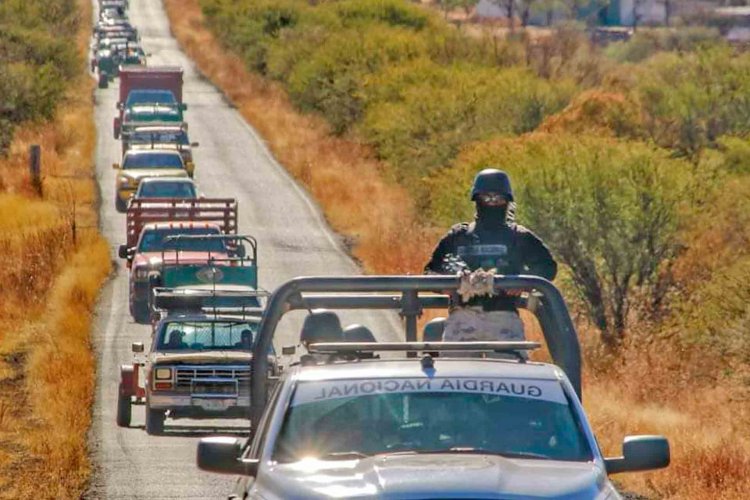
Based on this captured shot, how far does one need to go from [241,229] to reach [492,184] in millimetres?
31847

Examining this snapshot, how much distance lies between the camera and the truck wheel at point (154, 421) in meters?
18.9

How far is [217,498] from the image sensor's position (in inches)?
585

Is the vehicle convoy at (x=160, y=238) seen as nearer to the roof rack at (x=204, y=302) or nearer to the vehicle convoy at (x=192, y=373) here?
the roof rack at (x=204, y=302)

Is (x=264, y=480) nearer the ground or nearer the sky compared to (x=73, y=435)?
nearer the sky

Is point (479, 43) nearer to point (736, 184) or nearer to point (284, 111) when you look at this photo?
point (284, 111)

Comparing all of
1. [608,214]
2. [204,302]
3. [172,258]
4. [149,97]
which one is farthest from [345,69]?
[204,302]

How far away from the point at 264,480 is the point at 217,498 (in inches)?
304

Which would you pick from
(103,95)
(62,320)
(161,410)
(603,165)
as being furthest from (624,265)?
(103,95)

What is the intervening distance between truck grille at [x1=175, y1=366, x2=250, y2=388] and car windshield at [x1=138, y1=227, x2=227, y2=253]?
10.5 meters

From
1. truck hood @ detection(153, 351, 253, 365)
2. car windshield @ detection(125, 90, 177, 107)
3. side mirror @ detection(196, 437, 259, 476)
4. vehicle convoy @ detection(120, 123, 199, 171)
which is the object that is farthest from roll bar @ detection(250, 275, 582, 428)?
car windshield @ detection(125, 90, 177, 107)

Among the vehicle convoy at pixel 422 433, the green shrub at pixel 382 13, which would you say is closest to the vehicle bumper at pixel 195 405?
the vehicle convoy at pixel 422 433

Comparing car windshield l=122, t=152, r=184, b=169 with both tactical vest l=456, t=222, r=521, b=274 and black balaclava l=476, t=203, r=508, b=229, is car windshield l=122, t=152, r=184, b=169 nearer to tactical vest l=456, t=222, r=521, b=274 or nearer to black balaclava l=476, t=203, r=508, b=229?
black balaclava l=476, t=203, r=508, b=229

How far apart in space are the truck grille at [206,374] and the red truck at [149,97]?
3632cm

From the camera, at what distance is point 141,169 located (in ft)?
147
